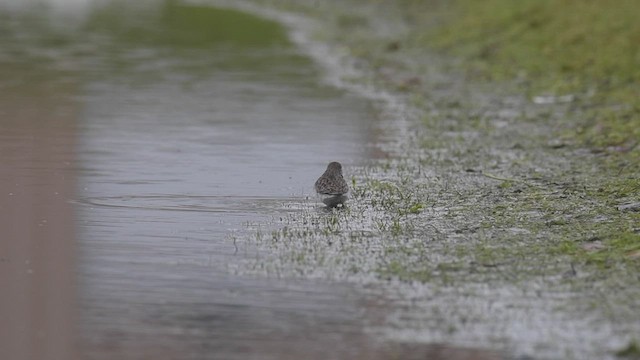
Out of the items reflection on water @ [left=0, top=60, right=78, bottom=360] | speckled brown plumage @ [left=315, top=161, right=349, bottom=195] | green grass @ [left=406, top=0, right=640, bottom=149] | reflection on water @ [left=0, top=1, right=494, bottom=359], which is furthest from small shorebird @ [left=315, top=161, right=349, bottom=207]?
green grass @ [left=406, top=0, right=640, bottom=149]

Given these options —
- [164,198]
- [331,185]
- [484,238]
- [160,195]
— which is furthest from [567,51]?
[484,238]

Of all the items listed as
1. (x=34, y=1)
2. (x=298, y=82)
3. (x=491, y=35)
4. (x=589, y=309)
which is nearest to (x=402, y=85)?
(x=298, y=82)

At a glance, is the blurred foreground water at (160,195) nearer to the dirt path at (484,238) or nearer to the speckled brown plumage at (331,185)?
the speckled brown plumage at (331,185)

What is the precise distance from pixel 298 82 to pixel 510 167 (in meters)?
7.76

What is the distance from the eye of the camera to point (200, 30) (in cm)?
2912

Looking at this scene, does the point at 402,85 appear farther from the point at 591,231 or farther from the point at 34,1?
the point at 34,1

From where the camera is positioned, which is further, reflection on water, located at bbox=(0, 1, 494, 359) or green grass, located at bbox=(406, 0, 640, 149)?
green grass, located at bbox=(406, 0, 640, 149)

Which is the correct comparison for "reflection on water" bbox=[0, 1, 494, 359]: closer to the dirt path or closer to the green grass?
the dirt path

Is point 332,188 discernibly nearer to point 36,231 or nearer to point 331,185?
point 331,185

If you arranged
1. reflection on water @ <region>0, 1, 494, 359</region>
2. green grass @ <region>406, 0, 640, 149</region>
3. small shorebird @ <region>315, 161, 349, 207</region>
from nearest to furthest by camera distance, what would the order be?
reflection on water @ <region>0, 1, 494, 359</region>
small shorebird @ <region>315, 161, 349, 207</region>
green grass @ <region>406, 0, 640, 149</region>

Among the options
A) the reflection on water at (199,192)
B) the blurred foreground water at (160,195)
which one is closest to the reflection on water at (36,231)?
the blurred foreground water at (160,195)

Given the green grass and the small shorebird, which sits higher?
the green grass

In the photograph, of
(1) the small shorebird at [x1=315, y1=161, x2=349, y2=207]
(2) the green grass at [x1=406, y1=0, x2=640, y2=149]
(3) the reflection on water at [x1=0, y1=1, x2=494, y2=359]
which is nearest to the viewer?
(3) the reflection on water at [x1=0, y1=1, x2=494, y2=359]

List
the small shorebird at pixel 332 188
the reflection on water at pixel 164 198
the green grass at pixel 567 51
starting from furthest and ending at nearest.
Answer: the green grass at pixel 567 51 < the small shorebird at pixel 332 188 < the reflection on water at pixel 164 198
